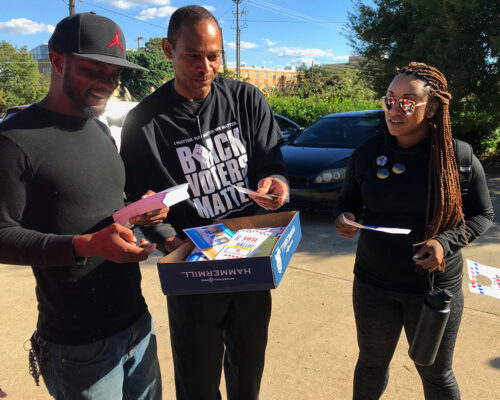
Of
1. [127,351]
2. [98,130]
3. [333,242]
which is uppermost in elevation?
[98,130]

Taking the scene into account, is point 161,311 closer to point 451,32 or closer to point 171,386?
point 171,386

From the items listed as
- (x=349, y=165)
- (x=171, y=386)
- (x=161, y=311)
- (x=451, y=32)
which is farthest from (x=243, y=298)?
(x=451, y=32)

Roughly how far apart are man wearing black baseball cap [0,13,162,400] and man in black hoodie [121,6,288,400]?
23 centimetres

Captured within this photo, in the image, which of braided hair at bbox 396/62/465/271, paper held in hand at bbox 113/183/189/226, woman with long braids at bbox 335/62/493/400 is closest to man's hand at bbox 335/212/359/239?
woman with long braids at bbox 335/62/493/400

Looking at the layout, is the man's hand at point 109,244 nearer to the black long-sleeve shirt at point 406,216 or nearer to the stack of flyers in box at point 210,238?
the stack of flyers in box at point 210,238

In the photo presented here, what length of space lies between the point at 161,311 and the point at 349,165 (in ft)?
7.60

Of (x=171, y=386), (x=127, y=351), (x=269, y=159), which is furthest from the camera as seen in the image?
(x=171, y=386)

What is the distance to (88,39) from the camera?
4.92 feet

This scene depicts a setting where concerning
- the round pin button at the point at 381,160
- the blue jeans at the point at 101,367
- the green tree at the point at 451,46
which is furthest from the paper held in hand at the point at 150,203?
the green tree at the point at 451,46

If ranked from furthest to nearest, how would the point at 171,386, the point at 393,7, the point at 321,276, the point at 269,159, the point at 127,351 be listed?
the point at 393,7 < the point at 321,276 < the point at 171,386 < the point at 269,159 < the point at 127,351

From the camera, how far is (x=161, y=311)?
12.3 feet

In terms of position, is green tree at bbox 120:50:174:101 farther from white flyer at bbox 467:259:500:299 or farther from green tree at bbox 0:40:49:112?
white flyer at bbox 467:259:500:299

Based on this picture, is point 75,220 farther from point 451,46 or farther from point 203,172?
point 451,46

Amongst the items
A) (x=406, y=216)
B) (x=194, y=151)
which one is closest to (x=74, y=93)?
(x=194, y=151)
